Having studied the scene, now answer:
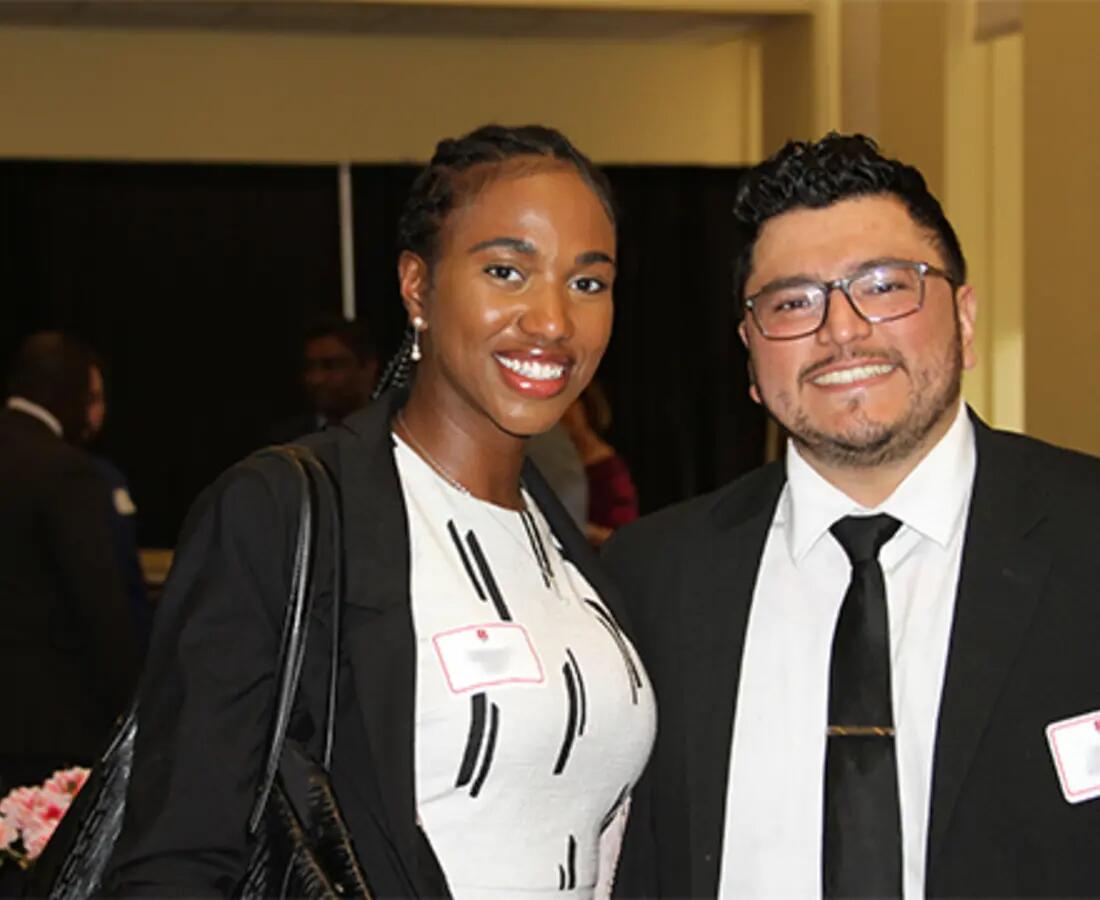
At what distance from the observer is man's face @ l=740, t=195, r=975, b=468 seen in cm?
222

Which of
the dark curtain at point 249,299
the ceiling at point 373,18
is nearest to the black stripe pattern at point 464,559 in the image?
the ceiling at point 373,18

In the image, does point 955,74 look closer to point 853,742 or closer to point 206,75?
point 206,75

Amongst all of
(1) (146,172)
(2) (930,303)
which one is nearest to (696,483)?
(1) (146,172)

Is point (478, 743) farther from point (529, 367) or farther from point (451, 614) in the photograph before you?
point (529, 367)

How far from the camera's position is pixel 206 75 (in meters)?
9.32

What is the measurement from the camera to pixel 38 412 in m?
4.79

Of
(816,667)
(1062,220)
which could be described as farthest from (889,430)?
(1062,220)

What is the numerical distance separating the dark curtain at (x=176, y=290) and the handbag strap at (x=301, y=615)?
25.7ft

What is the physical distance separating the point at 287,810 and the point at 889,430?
35.3 inches

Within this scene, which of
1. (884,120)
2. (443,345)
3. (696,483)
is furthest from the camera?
(696,483)

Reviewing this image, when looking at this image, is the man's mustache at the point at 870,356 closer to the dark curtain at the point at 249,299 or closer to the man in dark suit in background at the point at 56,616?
the man in dark suit in background at the point at 56,616

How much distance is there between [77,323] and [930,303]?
7.97 meters

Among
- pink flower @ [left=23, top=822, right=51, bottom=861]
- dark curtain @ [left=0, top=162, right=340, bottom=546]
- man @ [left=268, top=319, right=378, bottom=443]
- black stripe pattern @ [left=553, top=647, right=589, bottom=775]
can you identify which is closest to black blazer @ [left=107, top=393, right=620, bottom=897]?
black stripe pattern @ [left=553, top=647, right=589, bottom=775]

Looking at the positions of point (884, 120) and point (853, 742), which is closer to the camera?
point (853, 742)
